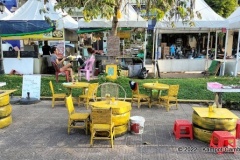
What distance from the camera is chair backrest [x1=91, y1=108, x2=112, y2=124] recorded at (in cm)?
587

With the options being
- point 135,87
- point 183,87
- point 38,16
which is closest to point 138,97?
point 135,87

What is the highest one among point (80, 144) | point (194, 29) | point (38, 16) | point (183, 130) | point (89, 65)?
point (38, 16)

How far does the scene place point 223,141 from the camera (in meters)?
5.57

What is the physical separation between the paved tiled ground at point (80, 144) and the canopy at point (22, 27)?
652 centimetres

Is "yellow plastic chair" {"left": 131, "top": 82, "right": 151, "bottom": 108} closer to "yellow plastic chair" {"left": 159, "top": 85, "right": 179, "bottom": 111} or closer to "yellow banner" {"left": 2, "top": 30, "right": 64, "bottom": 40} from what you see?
"yellow plastic chair" {"left": 159, "top": 85, "right": 179, "bottom": 111}

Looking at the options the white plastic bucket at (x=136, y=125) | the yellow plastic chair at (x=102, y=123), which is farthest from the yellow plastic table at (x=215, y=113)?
the yellow plastic chair at (x=102, y=123)

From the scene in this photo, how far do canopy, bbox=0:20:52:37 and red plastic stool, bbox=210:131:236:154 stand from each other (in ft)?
33.9

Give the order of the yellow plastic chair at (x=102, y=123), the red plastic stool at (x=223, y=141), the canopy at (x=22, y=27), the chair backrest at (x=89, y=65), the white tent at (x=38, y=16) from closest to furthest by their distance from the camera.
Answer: the red plastic stool at (x=223, y=141), the yellow plastic chair at (x=102, y=123), the chair backrest at (x=89, y=65), the canopy at (x=22, y=27), the white tent at (x=38, y=16)

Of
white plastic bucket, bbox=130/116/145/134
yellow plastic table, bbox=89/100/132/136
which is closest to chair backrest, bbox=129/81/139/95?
yellow plastic table, bbox=89/100/132/136

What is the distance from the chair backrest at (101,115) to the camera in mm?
5867

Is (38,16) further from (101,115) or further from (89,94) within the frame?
(101,115)

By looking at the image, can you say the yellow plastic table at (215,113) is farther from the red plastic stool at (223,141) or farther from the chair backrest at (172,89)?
the chair backrest at (172,89)

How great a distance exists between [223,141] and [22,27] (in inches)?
444

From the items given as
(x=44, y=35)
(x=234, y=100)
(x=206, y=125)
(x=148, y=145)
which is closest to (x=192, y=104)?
(x=234, y=100)
